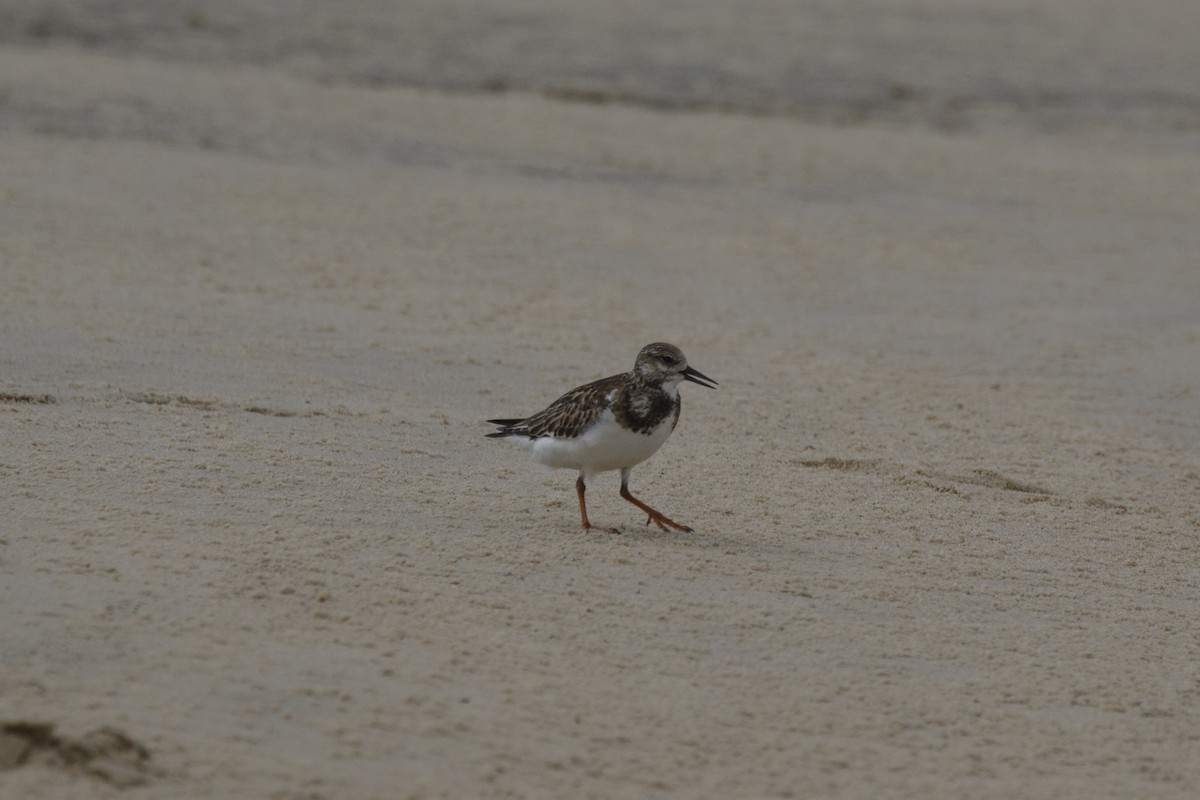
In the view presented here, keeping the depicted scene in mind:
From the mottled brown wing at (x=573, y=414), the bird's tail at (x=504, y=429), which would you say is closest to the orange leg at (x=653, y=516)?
the mottled brown wing at (x=573, y=414)

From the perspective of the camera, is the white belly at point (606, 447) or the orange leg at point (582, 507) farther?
the orange leg at point (582, 507)

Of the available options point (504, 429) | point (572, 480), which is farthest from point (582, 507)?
point (572, 480)

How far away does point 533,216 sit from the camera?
10812 mm

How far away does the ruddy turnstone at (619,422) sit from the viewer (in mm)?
5543

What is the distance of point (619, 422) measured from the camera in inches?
217

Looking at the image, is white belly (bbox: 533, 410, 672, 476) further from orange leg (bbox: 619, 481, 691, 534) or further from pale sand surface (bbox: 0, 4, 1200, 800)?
pale sand surface (bbox: 0, 4, 1200, 800)

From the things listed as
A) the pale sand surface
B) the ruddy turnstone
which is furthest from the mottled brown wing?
the pale sand surface

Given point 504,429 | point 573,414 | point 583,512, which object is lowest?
point 583,512

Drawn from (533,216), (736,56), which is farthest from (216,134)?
(736,56)

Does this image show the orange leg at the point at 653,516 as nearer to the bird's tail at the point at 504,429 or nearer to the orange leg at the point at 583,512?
the orange leg at the point at 583,512

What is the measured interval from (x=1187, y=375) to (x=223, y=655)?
5865mm

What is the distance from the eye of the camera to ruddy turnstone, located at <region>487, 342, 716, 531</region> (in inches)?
218

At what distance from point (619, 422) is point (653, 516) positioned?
418 mm

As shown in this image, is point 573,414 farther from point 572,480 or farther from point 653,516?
point 572,480
